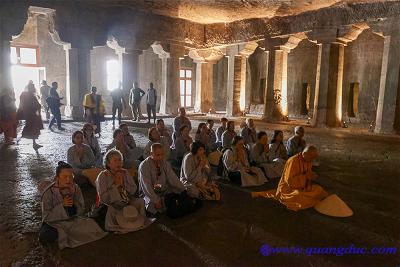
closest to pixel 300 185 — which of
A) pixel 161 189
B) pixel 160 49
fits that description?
pixel 161 189

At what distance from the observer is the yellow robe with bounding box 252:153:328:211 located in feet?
16.4

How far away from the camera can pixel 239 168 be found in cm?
627

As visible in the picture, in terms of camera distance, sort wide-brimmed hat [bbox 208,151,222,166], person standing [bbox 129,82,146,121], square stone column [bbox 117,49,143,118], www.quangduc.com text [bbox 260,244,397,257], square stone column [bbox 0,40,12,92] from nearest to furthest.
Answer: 1. www.quangduc.com text [bbox 260,244,397,257]
2. wide-brimmed hat [bbox 208,151,222,166]
3. square stone column [bbox 0,40,12,92]
4. person standing [bbox 129,82,146,121]
5. square stone column [bbox 117,49,143,118]

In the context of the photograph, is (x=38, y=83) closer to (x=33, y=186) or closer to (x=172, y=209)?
(x=33, y=186)

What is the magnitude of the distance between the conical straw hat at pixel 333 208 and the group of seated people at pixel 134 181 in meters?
1.53

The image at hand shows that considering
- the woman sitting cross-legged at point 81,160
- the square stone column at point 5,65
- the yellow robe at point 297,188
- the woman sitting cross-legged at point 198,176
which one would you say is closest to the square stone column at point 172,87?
the square stone column at point 5,65

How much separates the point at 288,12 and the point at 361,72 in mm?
5582

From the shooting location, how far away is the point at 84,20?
1413 cm

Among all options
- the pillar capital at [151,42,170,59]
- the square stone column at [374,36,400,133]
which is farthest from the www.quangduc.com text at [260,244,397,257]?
the pillar capital at [151,42,170,59]

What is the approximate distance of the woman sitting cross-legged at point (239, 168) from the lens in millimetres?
6174

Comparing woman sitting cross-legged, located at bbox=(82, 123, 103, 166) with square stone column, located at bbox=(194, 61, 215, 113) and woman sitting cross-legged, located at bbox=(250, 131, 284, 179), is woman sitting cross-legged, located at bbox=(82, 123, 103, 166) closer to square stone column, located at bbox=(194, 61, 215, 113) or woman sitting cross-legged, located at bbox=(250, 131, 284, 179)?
woman sitting cross-legged, located at bbox=(250, 131, 284, 179)

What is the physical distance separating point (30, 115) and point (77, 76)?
18.6 ft

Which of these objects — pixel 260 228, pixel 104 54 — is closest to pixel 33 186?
pixel 260 228

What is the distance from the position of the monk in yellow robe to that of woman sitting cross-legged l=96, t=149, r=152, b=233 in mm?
2193
